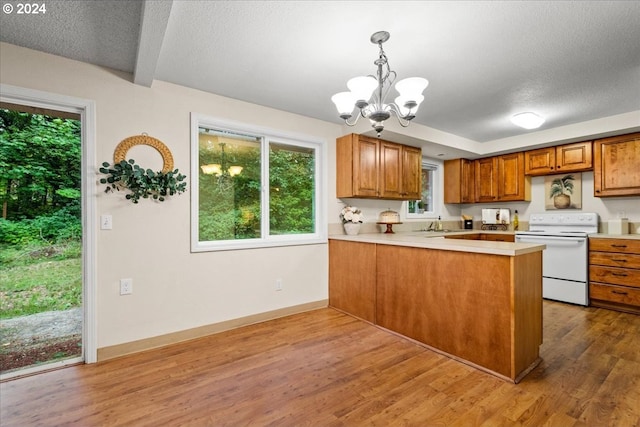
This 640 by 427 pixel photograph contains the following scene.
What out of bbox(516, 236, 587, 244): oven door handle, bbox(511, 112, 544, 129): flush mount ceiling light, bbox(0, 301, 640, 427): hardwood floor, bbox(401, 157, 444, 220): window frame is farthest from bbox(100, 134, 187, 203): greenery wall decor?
bbox(516, 236, 587, 244): oven door handle

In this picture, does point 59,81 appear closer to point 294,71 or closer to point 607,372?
point 294,71

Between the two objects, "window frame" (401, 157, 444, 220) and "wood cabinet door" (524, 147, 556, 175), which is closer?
"wood cabinet door" (524, 147, 556, 175)

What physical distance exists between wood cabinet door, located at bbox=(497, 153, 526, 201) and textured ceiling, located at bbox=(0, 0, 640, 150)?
5.50ft

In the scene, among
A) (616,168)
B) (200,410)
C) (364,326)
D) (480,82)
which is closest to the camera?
(200,410)

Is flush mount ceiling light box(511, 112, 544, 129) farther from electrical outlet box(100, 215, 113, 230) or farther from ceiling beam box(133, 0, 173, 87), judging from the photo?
electrical outlet box(100, 215, 113, 230)

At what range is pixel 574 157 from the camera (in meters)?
4.02

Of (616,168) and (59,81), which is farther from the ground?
(59,81)

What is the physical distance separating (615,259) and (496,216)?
164cm

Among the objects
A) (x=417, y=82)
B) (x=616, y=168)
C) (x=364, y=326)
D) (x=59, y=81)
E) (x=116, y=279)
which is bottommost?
(x=364, y=326)

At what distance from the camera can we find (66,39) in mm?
2008

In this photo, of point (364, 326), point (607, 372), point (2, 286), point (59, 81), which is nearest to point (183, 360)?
point (2, 286)

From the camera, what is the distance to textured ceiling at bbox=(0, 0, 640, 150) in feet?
5.57

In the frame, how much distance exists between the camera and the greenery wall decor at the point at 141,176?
2369 mm

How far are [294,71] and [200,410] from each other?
2.46 meters
